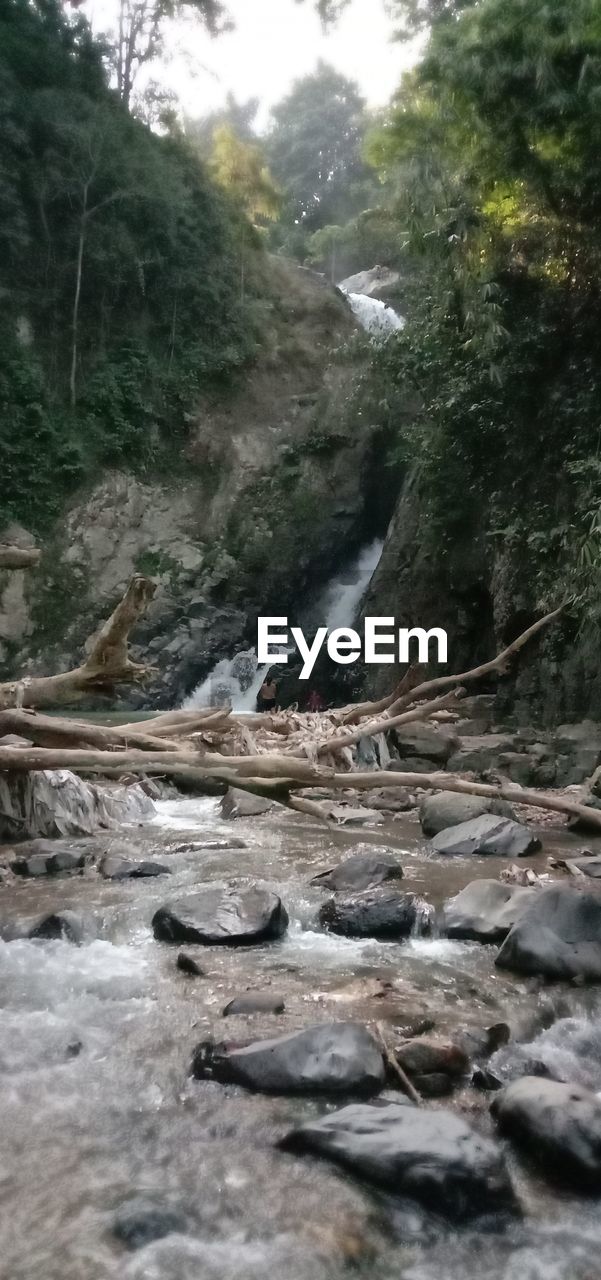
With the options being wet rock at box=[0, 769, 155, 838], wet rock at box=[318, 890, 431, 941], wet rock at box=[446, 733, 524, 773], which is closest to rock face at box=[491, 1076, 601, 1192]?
wet rock at box=[318, 890, 431, 941]

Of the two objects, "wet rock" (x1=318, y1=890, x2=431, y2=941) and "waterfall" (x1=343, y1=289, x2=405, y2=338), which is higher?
"waterfall" (x1=343, y1=289, x2=405, y2=338)

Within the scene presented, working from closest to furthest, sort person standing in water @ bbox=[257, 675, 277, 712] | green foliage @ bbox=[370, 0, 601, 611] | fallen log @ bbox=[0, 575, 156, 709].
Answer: fallen log @ bbox=[0, 575, 156, 709] < green foliage @ bbox=[370, 0, 601, 611] < person standing in water @ bbox=[257, 675, 277, 712]

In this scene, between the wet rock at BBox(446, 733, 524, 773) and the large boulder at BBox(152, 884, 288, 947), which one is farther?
the wet rock at BBox(446, 733, 524, 773)

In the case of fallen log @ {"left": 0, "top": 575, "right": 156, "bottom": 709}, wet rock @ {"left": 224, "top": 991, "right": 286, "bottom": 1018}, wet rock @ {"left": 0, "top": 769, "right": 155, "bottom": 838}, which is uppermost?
fallen log @ {"left": 0, "top": 575, "right": 156, "bottom": 709}

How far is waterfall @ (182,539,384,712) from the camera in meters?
16.7

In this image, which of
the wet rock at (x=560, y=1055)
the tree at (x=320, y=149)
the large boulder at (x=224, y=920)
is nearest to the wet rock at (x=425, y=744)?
the large boulder at (x=224, y=920)

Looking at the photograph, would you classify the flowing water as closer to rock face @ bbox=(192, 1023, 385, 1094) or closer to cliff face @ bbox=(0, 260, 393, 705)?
rock face @ bbox=(192, 1023, 385, 1094)

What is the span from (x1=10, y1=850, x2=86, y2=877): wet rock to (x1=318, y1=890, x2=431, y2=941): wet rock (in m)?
1.76

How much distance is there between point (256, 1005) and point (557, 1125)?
109 cm

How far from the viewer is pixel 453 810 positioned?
6.14 metres

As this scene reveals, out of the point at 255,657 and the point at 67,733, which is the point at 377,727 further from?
the point at 255,657

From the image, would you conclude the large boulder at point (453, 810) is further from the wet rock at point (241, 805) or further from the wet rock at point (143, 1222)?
the wet rock at point (143, 1222)

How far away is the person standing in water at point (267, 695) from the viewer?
50.6 ft

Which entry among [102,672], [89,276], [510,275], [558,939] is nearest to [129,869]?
[102,672]
